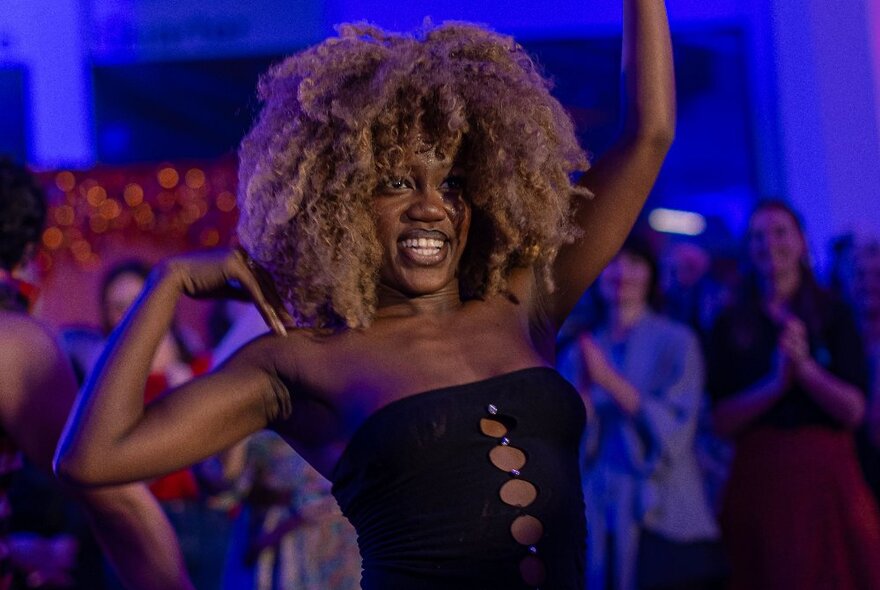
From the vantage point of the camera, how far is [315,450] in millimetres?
2078

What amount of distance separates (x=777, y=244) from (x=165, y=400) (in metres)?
2.84

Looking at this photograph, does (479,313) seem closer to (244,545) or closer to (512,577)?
(512,577)

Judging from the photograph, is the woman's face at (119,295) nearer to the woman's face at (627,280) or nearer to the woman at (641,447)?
the woman at (641,447)

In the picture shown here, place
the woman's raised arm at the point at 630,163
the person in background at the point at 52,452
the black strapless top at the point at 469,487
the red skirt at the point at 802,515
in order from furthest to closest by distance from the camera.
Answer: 1. the red skirt at the point at 802,515
2. the person in background at the point at 52,452
3. the woman's raised arm at the point at 630,163
4. the black strapless top at the point at 469,487

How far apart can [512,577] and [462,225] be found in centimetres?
64

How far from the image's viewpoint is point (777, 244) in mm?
4281

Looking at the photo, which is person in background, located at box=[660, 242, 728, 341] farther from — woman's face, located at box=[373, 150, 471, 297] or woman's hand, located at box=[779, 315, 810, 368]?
woman's face, located at box=[373, 150, 471, 297]

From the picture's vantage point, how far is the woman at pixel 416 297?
1.95 m

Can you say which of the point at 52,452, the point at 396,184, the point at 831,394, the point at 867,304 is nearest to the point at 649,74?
the point at 396,184

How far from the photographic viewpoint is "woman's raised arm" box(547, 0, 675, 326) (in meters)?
2.20

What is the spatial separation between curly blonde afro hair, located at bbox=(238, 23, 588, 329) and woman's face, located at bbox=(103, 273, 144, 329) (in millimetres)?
2485

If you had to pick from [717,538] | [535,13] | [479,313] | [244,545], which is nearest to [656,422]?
[717,538]

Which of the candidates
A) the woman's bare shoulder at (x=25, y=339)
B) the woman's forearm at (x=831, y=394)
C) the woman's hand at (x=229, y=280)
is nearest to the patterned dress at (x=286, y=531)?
the woman's bare shoulder at (x=25, y=339)

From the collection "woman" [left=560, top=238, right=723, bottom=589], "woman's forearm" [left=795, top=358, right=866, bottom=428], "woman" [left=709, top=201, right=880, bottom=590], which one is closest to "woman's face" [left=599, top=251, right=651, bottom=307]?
"woman" [left=560, top=238, right=723, bottom=589]
